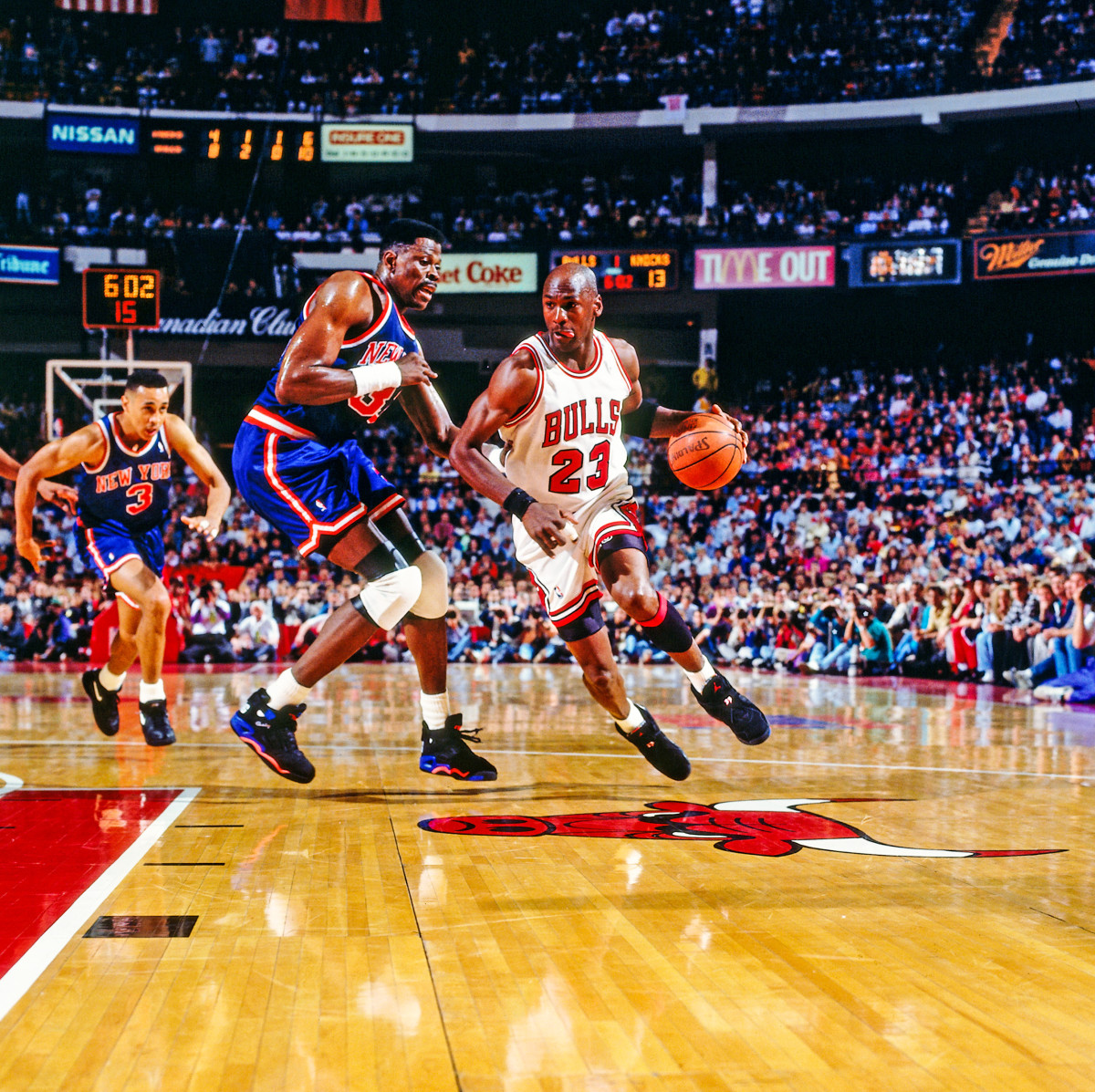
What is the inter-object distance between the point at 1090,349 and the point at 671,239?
29.7ft

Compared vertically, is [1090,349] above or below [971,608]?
above

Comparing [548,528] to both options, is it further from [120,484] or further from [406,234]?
[120,484]

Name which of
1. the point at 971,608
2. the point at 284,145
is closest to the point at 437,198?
the point at 284,145

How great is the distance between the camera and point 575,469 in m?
4.98

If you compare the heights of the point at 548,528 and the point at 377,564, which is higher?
the point at 548,528

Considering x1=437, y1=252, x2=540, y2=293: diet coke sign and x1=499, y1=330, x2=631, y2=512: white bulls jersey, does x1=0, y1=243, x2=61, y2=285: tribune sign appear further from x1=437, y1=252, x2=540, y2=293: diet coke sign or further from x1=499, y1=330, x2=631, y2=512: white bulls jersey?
x1=499, y1=330, x2=631, y2=512: white bulls jersey

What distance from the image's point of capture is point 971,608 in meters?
13.6

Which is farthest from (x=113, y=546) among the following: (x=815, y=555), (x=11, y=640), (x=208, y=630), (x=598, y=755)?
(x=815, y=555)

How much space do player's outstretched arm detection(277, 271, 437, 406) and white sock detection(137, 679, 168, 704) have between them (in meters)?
2.57

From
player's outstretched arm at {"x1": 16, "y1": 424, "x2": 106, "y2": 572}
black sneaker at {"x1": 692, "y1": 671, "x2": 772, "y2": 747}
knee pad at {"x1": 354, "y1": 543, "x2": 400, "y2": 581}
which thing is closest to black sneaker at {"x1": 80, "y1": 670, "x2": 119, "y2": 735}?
player's outstretched arm at {"x1": 16, "y1": 424, "x2": 106, "y2": 572}

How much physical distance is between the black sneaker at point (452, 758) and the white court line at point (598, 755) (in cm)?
125

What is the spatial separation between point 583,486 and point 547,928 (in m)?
2.39

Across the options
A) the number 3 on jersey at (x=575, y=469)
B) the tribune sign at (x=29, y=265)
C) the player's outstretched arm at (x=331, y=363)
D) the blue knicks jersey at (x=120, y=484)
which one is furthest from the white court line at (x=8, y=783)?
the tribune sign at (x=29, y=265)

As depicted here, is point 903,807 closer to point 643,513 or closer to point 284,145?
point 643,513
